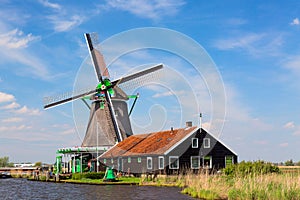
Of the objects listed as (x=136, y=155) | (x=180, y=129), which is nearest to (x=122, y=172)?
(x=136, y=155)

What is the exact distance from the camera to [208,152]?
3306 centimetres

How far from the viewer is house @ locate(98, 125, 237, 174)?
3164cm

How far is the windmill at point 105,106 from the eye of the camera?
1575 inches

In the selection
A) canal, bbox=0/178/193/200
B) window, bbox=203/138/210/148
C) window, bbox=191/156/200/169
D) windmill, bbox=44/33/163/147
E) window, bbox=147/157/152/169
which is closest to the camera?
canal, bbox=0/178/193/200

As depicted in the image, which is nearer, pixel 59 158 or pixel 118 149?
pixel 118 149

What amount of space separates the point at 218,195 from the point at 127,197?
3.68 meters

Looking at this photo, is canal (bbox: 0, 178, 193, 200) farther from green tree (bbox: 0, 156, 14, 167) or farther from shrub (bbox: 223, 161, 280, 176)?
green tree (bbox: 0, 156, 14, 167)

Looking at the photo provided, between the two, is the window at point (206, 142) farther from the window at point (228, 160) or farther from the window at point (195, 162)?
the window at point (228, 160)

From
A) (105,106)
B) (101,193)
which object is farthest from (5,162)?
(101,193)

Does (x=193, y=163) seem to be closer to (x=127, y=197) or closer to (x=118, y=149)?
(x=118, y=149)

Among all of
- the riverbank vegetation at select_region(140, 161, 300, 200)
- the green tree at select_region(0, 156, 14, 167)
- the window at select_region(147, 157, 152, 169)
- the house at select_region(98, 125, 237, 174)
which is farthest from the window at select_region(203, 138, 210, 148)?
the green tree at select_region(0, 156, 14, 167)

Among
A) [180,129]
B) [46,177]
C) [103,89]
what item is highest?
[103,89]

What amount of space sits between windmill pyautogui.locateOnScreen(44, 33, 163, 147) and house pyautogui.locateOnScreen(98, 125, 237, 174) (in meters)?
5.17

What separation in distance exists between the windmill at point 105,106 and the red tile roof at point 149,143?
6.35 feet
